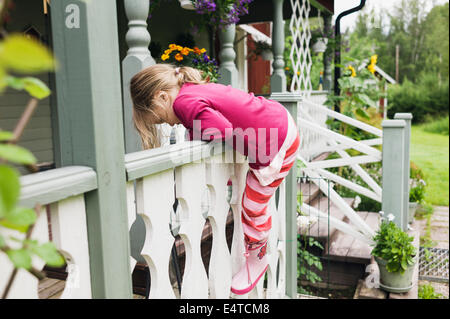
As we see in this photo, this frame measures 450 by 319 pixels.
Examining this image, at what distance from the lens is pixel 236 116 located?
1.65m

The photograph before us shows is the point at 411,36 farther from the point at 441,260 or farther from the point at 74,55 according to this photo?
the point at 74,55

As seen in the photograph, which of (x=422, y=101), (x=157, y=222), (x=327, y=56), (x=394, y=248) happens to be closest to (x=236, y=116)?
(x=157, y=222)

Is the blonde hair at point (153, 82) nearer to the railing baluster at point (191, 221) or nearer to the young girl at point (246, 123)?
the young girl at point (246, 123)

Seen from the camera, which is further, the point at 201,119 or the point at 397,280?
the point at 397,280

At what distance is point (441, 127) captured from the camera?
19.4 metres

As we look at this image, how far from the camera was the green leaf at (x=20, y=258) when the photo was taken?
0.50 meters

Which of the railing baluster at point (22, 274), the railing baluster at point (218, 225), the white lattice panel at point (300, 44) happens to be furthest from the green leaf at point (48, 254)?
the white lattice panel at point (300, 44)

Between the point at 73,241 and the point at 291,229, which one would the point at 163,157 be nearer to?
the point at 73,241

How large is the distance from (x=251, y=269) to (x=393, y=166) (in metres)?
2.11

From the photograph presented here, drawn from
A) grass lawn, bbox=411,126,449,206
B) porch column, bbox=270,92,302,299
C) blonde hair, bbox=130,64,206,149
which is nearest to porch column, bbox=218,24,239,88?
porch column, bbox=270,92,302,299

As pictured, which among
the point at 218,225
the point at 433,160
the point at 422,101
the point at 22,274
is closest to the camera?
the point at 22,274

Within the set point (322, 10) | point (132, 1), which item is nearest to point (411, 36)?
point (322, 10)

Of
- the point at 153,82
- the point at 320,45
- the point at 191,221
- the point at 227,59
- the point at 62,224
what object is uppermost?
the point at 320,45

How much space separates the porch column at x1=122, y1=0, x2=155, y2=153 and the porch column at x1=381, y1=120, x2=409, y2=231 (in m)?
2.13
